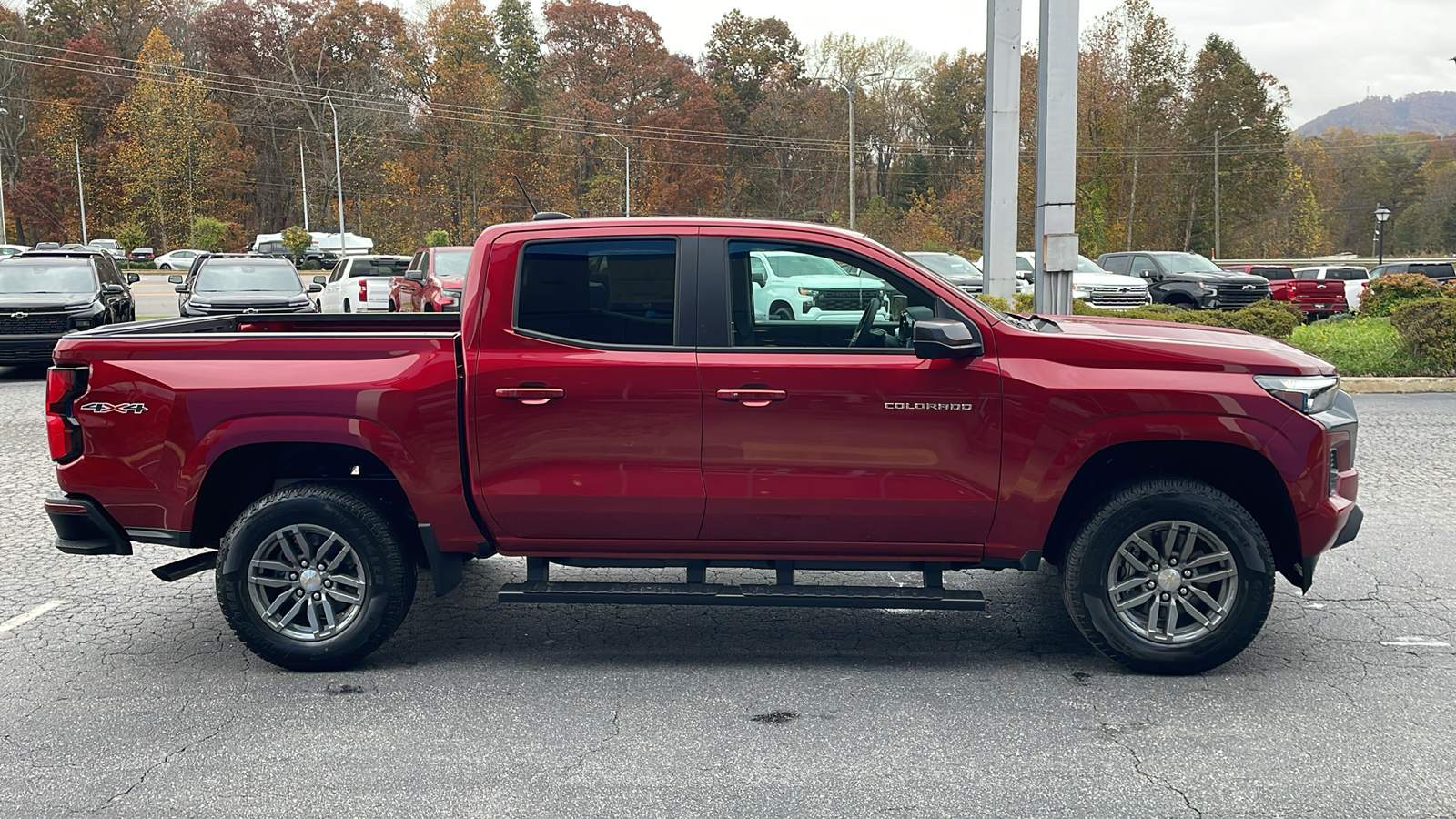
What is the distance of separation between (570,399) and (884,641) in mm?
1914

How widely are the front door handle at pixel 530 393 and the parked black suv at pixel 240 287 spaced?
47.0ft

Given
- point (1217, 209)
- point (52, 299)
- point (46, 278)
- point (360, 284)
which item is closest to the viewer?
point (52, 299)

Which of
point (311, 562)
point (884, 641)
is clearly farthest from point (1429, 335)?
point (311, 562)

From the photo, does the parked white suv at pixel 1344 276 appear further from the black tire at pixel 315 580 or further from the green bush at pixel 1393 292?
the black tire at pixel 315 580

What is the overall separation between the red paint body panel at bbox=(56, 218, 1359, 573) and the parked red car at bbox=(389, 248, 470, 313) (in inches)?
517

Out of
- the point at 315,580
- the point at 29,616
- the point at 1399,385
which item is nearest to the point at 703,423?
the point at 315,580

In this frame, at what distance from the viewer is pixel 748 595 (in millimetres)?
4949

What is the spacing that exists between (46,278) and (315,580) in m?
15.1

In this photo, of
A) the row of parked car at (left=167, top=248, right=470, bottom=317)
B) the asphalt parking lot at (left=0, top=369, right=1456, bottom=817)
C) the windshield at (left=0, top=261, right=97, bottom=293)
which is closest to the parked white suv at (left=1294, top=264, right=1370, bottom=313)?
the row of parked car at (left=167, top=248, right=470, bottom=317)

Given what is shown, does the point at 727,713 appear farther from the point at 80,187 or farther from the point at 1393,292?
the point at 80,187

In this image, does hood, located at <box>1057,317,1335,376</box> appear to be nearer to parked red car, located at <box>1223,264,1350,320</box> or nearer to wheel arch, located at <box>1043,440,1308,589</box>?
wheel arch, located at <box>1043,440,1308,589</box>

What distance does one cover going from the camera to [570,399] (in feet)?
15.9

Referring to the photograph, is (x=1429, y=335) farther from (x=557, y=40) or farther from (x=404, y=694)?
(x=557, y=40)

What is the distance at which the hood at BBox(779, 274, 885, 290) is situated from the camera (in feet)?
16.5
